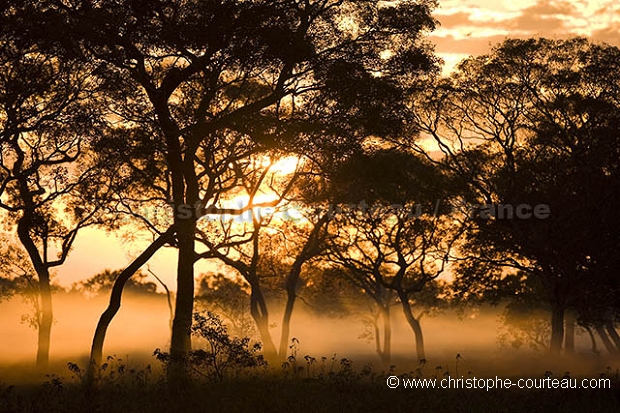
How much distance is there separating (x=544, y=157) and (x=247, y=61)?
74.4 ft

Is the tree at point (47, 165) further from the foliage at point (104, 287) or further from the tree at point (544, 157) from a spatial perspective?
the foliage at point (104, 287)

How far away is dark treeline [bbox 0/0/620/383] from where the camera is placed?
25406 millimetres

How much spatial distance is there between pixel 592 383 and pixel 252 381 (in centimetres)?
1058

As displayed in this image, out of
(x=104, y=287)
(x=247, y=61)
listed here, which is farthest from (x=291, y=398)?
(x=104, y=287)

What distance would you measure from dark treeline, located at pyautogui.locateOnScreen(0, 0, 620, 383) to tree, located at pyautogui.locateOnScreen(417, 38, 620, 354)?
0.36 feet

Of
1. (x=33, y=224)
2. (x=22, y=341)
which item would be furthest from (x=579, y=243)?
(x=22, y=341)

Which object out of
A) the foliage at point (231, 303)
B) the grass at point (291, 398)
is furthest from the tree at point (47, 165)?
the foliage at point (231, 303)

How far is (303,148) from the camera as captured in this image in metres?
27.6

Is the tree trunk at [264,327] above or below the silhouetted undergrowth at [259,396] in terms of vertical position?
above

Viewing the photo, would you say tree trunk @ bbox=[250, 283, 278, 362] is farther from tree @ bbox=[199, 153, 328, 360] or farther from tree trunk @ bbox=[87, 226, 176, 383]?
tree trunk @ bbox=[87, 226, 176, 383]

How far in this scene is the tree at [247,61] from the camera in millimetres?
24328

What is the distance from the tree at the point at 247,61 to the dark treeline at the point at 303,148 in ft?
0.23

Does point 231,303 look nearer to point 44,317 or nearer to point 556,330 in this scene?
point 44,317

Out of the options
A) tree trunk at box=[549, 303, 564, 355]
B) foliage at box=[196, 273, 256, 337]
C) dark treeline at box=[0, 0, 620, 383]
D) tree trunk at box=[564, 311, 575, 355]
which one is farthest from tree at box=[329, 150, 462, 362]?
foliage at box=[196, 273, 256, 337]
